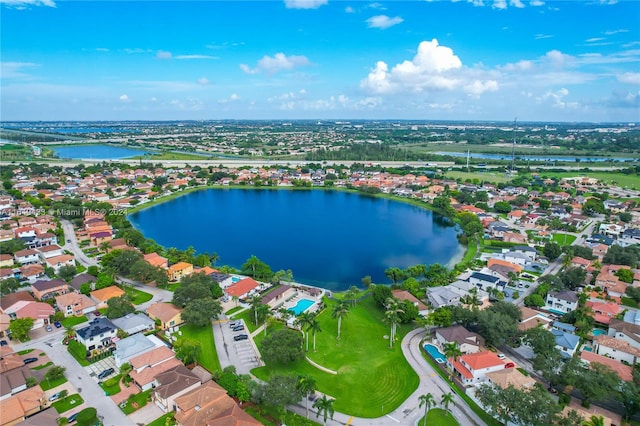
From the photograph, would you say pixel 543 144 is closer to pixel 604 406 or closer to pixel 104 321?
pixel 604 406

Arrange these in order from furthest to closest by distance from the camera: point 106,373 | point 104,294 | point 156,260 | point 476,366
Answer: point 156,260 < point 104,294 < point 106,373 < point 476,366

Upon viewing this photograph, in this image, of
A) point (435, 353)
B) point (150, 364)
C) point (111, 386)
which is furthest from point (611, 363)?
point (111, 386)

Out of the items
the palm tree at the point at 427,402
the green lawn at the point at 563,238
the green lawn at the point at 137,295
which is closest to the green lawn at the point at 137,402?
the green lawn at the point at 137,295

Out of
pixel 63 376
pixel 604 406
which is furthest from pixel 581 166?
pixel 63 376

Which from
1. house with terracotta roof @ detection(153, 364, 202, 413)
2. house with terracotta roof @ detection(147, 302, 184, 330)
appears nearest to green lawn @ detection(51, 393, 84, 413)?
house with terracotta roof @ detection(153, 364, 202, 413)

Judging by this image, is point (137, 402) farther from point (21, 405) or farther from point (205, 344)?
point (205, 344)

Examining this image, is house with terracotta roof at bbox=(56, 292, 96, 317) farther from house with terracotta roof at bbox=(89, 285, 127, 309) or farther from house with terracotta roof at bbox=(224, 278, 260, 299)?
house with terracotta roof at bbox=(224, 278, 260, 299)
